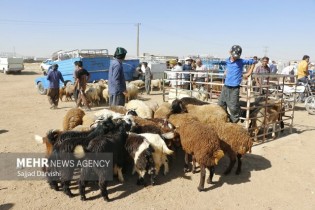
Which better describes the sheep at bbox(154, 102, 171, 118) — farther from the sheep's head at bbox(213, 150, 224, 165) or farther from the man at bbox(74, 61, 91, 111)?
the man at bbox(74, 61, 91, 111)

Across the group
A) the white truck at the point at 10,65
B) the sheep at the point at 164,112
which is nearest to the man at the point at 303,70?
the sheep at the point at 164,112

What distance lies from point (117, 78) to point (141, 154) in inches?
102

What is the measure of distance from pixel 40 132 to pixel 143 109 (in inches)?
125

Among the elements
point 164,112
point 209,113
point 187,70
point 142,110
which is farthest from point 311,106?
point 142,110

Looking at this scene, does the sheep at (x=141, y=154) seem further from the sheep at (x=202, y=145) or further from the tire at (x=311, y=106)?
the tire at (x=311, y=106)

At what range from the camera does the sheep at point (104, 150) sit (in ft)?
14.1

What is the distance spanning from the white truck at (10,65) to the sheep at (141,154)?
34.5 meters

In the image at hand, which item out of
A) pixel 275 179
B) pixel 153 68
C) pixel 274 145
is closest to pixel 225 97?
pixel 274 145

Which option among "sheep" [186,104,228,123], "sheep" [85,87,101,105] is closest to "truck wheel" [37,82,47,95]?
"sheep" [85,87,101,105]

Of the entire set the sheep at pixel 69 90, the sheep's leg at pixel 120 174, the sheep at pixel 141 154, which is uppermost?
the sheep at pixel 69 90

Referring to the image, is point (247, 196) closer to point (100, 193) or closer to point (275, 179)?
point (275, 179)

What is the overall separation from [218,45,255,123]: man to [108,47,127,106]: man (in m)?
2.51

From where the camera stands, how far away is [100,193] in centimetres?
462

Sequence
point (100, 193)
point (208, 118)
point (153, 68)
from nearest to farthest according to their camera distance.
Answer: point (100, 193), point (208, 118), point (153, 68)
